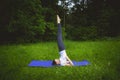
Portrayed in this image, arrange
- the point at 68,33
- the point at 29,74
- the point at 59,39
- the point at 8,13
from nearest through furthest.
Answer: the point at 29,74
the point at 59,39
the point at 8,13
the point at 68,33

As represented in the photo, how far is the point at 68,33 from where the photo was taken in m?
19.7

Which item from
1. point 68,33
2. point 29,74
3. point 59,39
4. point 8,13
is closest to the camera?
point 29,74

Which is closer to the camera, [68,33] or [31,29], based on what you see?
[31,29]

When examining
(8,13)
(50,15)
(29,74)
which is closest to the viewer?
(29,74)

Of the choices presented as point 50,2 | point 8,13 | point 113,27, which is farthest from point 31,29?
point 113,27

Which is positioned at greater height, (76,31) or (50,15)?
(50,15)

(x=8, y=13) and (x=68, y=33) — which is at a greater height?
(x=8, y=13)

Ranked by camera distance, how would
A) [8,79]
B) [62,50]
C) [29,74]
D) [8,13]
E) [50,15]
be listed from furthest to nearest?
1. [50,15]
2. [8,13]
3. [62,50]
4. [29,74]
5. [8,79]

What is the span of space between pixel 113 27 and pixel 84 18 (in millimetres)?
2415

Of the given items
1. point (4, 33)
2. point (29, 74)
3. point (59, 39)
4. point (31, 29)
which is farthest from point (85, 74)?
point (4, 33)

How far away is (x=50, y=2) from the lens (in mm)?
18703

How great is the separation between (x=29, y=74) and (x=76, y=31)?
1269 cm

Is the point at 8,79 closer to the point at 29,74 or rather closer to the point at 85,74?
the point at 29,74

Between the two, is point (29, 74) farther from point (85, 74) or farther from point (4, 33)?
point (4, 33)
